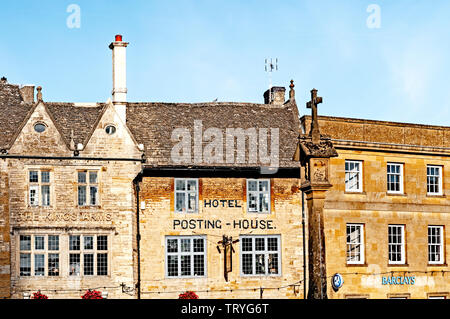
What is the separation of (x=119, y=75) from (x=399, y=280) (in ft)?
55.1

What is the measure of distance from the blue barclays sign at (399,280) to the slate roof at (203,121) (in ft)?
23.1

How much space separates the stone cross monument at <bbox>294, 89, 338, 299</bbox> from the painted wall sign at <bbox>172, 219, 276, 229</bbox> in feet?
37.8

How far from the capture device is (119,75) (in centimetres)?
3788

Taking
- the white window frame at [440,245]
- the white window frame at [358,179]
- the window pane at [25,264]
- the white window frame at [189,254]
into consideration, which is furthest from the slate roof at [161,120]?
the white window frame at [440,245]

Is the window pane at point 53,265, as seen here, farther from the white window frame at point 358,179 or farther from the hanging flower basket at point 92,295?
the white window frame at point 358,179

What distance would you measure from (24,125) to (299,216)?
13.6m

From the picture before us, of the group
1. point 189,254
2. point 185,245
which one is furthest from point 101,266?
point 189,254

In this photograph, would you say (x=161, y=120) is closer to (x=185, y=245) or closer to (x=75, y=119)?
(x=75, y=119)

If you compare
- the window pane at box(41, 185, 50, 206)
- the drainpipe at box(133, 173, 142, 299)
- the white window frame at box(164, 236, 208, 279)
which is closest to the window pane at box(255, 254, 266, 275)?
the white window frame at box(164, 236, 208, 279)

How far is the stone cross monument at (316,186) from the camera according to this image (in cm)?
2395

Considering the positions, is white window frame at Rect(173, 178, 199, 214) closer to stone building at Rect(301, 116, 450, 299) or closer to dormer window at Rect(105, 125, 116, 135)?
dormer window at Rect(105, 125, 116, 135)

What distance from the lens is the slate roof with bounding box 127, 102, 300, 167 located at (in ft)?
124
